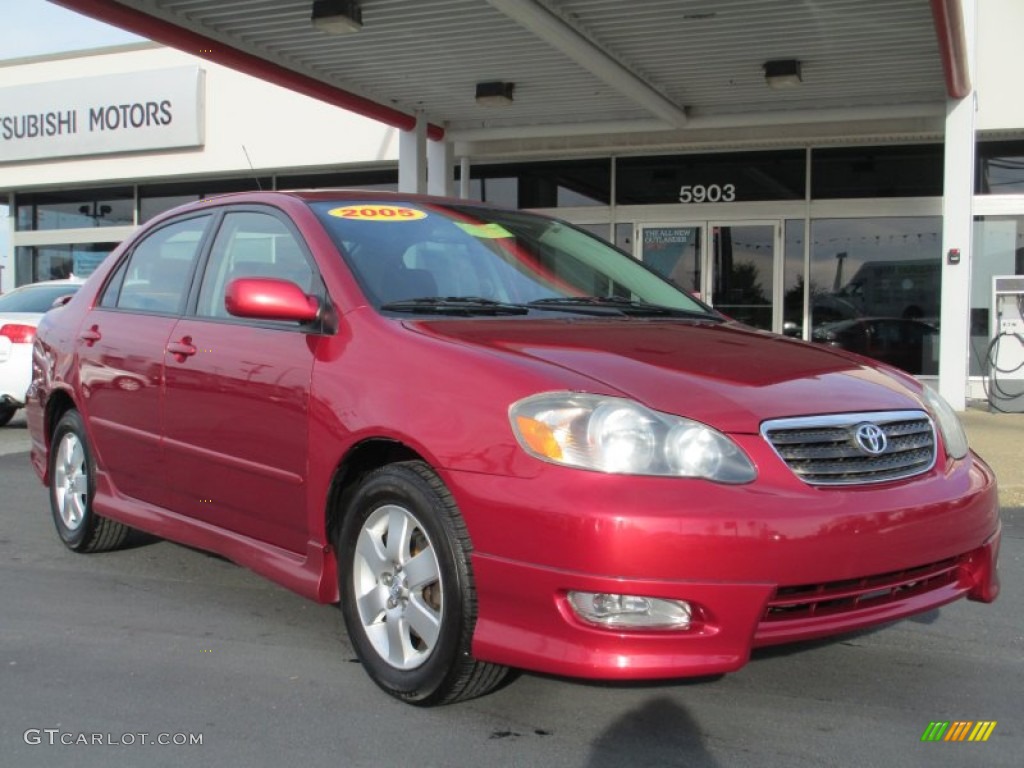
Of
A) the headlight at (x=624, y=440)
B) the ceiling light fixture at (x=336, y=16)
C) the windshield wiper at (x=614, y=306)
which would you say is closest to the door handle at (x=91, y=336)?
the windshield wiper at (x=614, y=306)

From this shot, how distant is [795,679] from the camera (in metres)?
3.42

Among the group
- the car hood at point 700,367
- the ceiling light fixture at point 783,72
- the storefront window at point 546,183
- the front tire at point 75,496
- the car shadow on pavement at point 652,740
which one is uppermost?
the ceiling light fixture at point 783,72

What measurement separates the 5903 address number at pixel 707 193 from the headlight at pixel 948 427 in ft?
34.9

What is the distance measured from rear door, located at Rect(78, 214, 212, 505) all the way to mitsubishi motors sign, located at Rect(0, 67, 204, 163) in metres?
12.4

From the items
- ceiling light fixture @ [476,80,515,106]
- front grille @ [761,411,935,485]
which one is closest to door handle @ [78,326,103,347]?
front grille @ [761,411,935,485]

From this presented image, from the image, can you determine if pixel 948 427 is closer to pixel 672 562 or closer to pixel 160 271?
pixel 672 562

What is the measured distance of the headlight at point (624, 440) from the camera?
8.76 ft

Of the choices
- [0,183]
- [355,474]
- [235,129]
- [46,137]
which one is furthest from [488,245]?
[0,183]

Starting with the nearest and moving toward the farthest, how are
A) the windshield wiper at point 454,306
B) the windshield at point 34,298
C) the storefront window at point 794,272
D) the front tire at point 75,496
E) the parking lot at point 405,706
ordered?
the parking lot at point 405,706 → the windshield wiper at point 454,306 → the front tire at point 75,496 → the windshield at point 34,298 → the storefront window at point 794,272

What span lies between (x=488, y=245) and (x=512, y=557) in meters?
1.67

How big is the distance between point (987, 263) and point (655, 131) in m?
4.66

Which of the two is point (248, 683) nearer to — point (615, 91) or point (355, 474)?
point (355, 474)

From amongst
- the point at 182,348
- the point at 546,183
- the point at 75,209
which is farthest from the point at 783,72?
the point at 75,209

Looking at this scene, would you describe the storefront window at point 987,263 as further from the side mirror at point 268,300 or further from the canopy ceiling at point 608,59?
the side mirror at point 268,300
